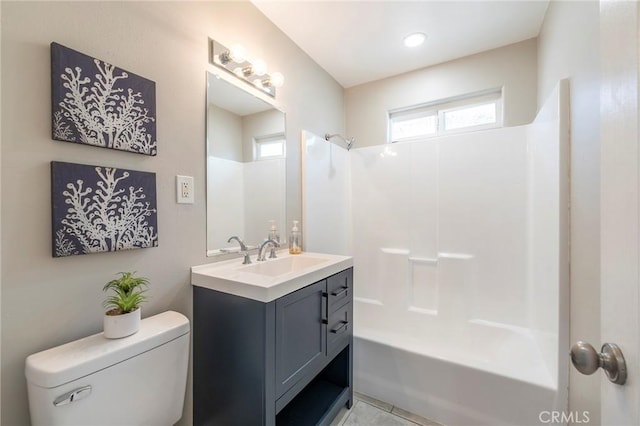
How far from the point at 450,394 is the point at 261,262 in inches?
54.3

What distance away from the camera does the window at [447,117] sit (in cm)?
228

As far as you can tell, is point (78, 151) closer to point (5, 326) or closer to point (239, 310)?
point (5, 326)

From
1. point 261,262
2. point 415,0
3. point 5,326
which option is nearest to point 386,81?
point 415,0

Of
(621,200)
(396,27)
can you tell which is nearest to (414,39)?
(396,27)

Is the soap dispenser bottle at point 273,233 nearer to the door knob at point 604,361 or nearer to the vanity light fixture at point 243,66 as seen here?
the vanity light fixture at point 243,66

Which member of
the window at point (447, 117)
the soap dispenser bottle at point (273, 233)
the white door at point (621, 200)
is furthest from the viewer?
the window at point (447, 117)

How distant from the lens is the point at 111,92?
1.01 meters

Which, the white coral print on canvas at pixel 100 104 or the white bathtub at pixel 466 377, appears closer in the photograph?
the white coral print on canvas at pixel 100 104

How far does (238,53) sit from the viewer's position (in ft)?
4.95

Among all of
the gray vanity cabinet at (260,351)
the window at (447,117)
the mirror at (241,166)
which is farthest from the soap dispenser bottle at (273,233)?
the window at (447,117)

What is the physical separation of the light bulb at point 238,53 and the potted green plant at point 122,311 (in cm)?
125

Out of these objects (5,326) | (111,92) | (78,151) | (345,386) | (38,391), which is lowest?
(345,386)

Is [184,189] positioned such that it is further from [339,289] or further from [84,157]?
[339,289]

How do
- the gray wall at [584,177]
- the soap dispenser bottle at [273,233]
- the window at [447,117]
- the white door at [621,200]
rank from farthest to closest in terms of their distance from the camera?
the window at [447,117] < the soap dispenser bottle at [273,233] < the gray wall at [584,177] < the white door at [621,200]
